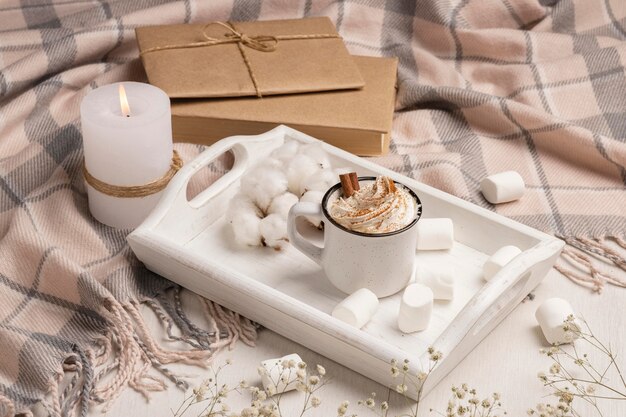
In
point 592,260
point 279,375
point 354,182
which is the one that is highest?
point 354,182

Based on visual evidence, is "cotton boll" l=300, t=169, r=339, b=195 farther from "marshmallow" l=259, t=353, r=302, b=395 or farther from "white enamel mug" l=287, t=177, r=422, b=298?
"marshmallow" l=259, t=353, r=302, b=395

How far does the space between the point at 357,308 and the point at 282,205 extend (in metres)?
0.23

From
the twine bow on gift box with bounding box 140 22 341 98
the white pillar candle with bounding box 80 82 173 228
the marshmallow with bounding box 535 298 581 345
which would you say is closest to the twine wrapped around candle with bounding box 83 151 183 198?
the white pillar candle with bounding box 80 82 173 228

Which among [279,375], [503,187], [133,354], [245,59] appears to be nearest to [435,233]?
[503,187]

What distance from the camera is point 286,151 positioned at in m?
1.45

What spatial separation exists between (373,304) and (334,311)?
2.0 inches

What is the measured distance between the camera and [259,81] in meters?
1.64

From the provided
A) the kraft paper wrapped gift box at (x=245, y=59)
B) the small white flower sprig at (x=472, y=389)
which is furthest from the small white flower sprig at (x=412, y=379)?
the kraft paper wrapped gift box at (x=245, y=59)

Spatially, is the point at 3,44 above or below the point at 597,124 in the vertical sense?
above

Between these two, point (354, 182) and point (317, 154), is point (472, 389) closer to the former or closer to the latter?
point (354, 182)

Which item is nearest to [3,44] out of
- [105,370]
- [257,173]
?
[257,173]

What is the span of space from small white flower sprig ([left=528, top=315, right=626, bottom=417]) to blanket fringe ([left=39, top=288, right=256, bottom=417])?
38 centimetres

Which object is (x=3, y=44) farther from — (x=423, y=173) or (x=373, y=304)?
(x=373, y=304)

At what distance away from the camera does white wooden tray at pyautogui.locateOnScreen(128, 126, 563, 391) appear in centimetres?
116
